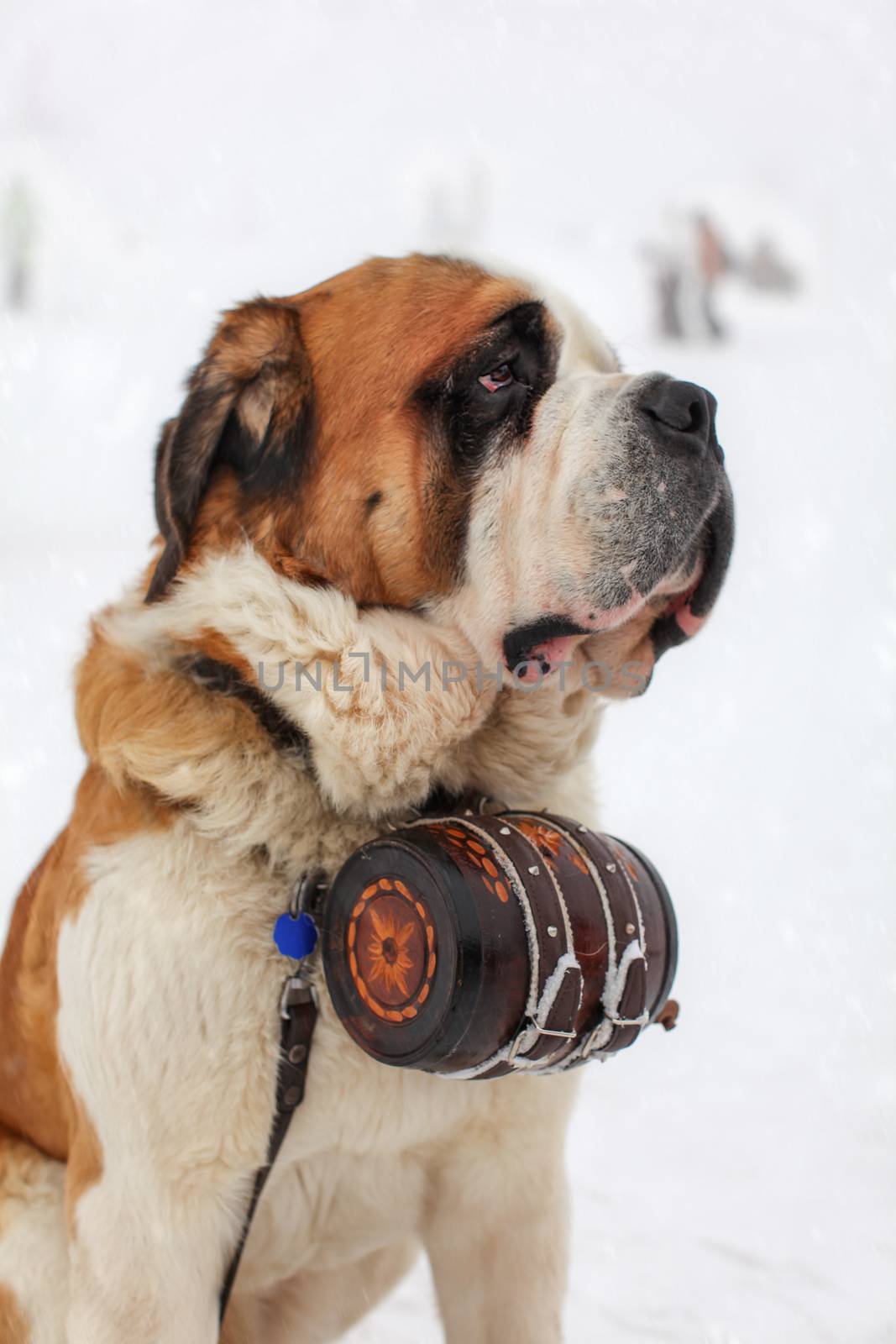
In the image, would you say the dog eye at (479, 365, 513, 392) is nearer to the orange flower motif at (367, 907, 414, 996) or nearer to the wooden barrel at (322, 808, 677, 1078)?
the wooden barrel at (322, 808, 677, 1078)

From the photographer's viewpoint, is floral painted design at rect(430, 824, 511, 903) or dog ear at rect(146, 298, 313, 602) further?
dog ear at rect(146, 298, 313, 602)

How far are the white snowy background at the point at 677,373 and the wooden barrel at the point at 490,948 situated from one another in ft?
2.24

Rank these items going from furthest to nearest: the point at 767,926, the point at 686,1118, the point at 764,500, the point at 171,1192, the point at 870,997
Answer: the point at 764,500, the point at 767,926, the point at 870,997, the point at 686,1118, the point at 171,1192

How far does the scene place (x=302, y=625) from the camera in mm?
1864

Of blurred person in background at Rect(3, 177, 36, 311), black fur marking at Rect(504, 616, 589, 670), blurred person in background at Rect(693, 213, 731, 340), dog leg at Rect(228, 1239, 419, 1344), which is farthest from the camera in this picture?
blurred person in background at Rect(693, 213, 731, 340)

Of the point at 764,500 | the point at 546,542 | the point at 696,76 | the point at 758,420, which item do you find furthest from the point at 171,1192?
the point at 696,76

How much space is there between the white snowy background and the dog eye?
580mm

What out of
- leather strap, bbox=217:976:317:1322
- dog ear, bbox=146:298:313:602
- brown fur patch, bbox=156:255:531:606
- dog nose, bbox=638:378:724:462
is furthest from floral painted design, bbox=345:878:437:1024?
dog nose, bbox=638:378:724:462

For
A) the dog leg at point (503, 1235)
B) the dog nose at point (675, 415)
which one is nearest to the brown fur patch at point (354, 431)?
→ the dog nose at point (675, 415)

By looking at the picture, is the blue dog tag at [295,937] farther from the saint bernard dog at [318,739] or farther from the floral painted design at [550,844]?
the floral painted design at [550,844]

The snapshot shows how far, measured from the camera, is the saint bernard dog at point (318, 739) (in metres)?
1.74

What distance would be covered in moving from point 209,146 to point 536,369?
13411 millimetres

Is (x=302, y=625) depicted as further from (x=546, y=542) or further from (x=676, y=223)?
(x=676, y=223)

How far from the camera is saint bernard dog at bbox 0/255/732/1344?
68.3 inches
